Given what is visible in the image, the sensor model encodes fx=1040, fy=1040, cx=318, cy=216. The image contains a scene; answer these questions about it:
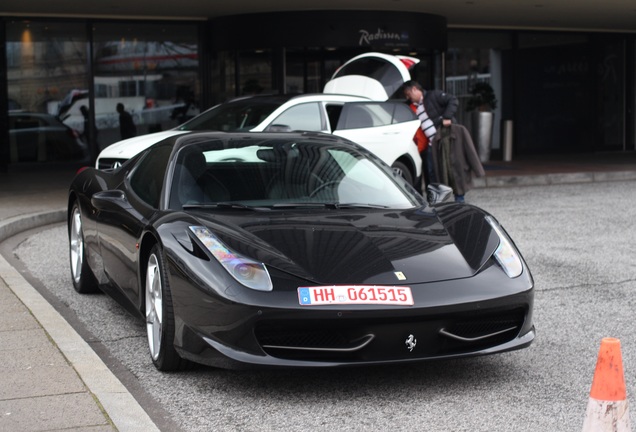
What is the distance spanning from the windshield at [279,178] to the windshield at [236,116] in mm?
7145

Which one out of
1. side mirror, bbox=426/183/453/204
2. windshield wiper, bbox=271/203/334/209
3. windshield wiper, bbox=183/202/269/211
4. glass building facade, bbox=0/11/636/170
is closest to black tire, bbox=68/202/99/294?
windshield wiper, bbox=183/202/269/211

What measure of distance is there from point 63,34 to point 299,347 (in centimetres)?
1765

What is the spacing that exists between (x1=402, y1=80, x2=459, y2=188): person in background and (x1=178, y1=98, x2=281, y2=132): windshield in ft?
5.95

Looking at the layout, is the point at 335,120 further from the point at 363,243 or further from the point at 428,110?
the point at 363,243

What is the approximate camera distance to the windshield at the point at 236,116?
1377cm

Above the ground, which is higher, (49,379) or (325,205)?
(325,205)

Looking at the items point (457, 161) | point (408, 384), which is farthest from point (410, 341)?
point (457, 161)

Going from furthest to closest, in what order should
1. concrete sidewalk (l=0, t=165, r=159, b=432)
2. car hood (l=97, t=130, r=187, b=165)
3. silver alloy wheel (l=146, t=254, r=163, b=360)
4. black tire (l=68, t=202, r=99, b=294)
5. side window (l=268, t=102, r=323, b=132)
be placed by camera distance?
1. side window (l=268, t=102, r=323, b=132)
2. car hood (l=97, t=130, r=187, b=165)
3. black tire (l=68, t=202, r=99, b=294)
4. silver alloy wheel (l=146, t=254, r=163, b=360)
5. concrete sidewalk (l=0, t=165, r=159, b=432)

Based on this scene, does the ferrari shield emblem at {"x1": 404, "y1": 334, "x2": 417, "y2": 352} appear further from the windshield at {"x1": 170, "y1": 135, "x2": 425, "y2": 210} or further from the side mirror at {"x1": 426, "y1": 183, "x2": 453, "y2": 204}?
the side mirror at {"x1": 426, "y1": 183, "x2": 453, "y2": 204}

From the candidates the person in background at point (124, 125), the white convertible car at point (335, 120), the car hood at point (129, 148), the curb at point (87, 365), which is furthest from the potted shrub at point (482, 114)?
the curb at point (87, 365)

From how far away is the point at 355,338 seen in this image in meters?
4.95

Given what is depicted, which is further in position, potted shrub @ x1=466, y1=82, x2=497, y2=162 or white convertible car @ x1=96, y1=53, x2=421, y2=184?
potted shrub @ x1=466, y1=82, x2=497, y2=162

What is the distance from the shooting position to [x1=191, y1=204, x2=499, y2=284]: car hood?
201 inches

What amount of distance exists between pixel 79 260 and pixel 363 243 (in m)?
3.25
